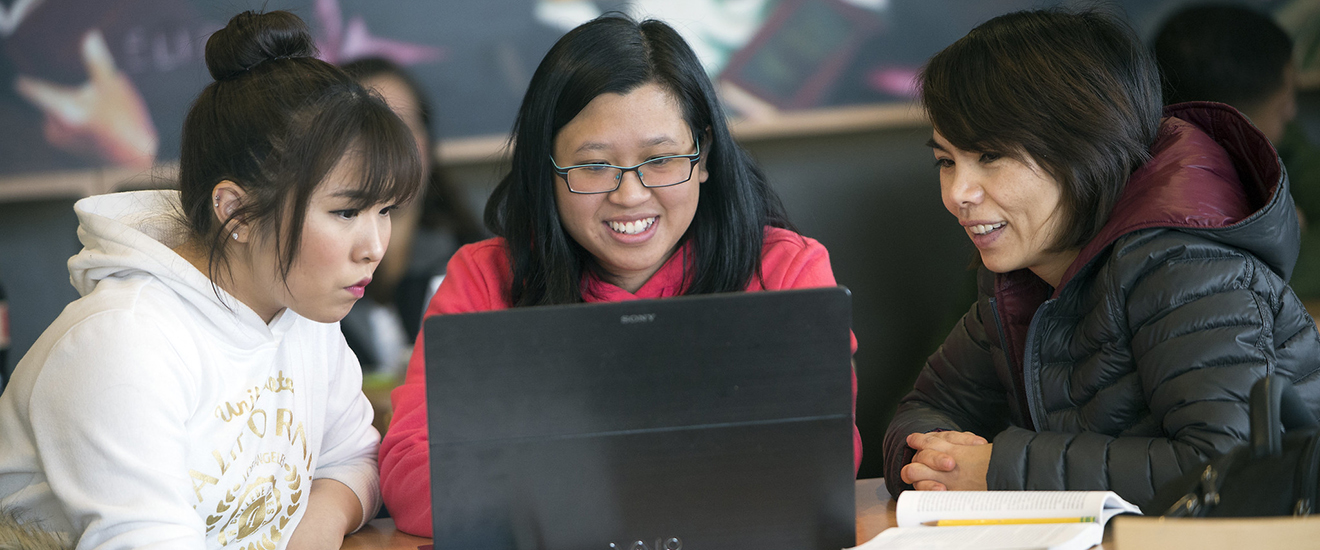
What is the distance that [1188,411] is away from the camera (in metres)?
1.09

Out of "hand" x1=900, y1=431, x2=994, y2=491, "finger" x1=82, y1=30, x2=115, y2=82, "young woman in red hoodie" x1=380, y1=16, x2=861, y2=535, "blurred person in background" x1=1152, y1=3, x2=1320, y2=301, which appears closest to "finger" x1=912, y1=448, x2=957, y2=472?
"hand" x1=900, y1=431, x2=994, y2=491

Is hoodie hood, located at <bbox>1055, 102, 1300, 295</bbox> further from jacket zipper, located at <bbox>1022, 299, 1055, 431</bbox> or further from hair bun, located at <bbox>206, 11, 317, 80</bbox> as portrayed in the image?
hair bun, located at <bbox>206, 11, 317, 80</bbox>

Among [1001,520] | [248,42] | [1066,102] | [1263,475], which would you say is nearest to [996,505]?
[1001,520]

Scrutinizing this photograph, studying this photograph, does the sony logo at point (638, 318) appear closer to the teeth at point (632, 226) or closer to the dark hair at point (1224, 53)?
the teeth at point (632, 226)

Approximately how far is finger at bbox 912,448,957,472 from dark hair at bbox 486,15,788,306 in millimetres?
347

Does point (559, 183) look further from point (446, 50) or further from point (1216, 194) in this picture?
point (446, 50)

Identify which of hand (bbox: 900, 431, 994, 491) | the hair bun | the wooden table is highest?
the hair bun

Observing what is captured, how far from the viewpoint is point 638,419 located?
0.96m

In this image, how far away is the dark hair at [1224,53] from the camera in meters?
2.71

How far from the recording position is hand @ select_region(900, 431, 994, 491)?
1217 mm

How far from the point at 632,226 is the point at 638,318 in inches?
18.8

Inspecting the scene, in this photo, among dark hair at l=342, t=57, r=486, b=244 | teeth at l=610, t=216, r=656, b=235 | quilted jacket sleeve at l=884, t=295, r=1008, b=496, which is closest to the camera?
teeth at l=610, t=216, r=656, b=235

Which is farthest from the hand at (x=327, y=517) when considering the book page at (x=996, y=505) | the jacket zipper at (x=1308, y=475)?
the jacket zipper at (x=1308, y=475)

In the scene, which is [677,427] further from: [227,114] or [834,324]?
[227,114]
